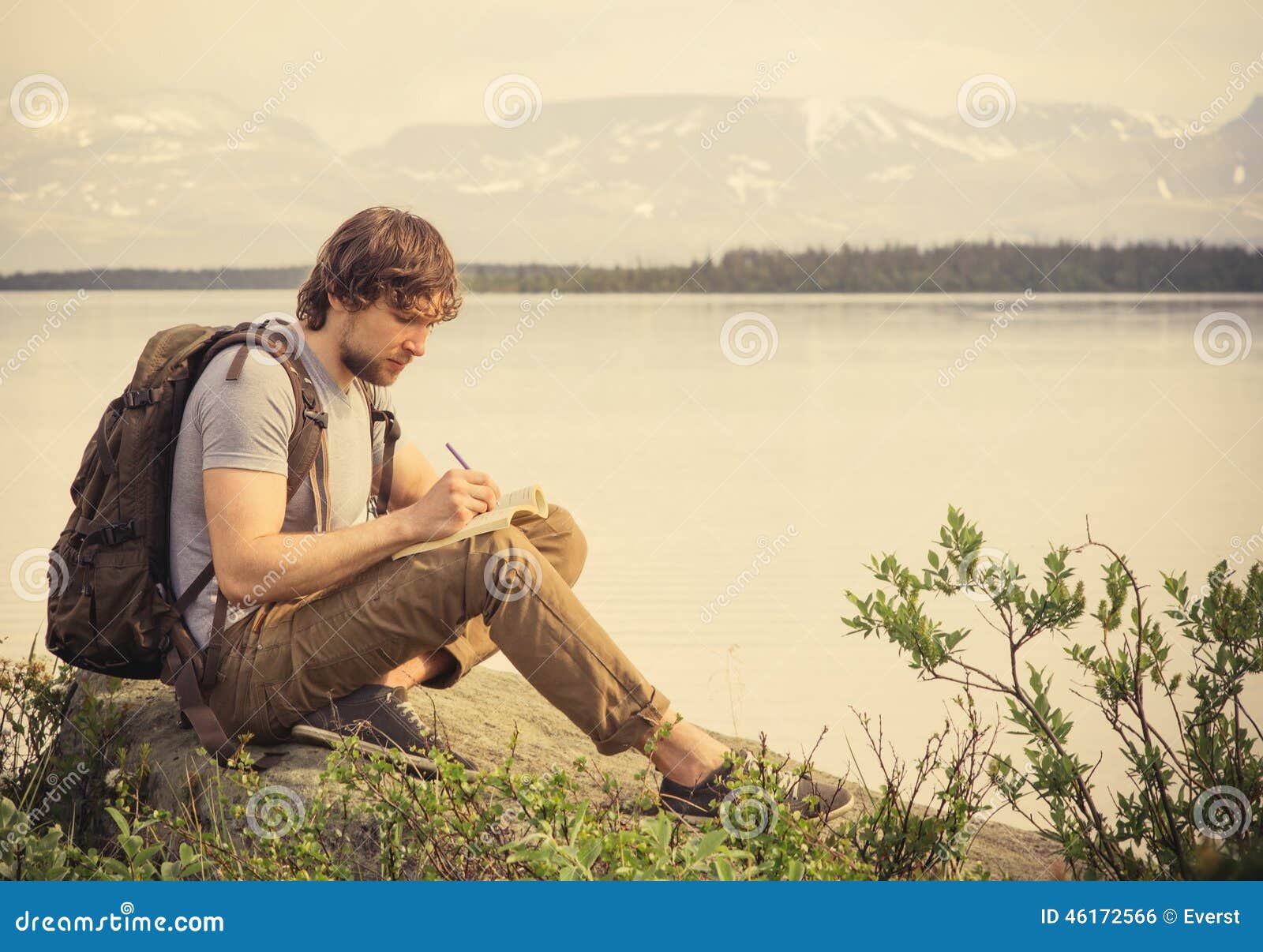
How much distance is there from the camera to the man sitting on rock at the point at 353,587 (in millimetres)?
2879

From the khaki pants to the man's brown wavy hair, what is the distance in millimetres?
616

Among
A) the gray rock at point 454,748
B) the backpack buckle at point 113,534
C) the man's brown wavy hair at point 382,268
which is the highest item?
the man's brown wavy hair at point 382,268

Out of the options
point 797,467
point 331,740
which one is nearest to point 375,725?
point 331,740

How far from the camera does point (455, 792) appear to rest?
9.02 feet

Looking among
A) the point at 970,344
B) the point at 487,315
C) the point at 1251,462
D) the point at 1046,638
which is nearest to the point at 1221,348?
the point at 970,344

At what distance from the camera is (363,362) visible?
322cm

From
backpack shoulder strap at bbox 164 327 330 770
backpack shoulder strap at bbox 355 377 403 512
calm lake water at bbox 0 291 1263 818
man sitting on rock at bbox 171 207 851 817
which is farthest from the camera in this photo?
calm lake water at bbox 0 291 1263 818

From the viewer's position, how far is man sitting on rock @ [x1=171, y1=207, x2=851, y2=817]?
2879 millimetres

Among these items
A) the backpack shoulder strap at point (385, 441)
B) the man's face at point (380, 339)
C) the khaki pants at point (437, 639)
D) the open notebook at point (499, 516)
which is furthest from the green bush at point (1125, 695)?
the backpack shoulder strap at point (385, 441)

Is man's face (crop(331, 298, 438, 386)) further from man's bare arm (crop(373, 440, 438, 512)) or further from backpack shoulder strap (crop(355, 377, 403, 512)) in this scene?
man's bare arm (crop(373, 440, 438, 512))

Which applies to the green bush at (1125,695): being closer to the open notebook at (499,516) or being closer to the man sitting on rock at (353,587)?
the man sitting on rock at (353,587)

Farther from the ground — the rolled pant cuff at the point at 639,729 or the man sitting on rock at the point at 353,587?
the man sitting on rock at the point at 353,587

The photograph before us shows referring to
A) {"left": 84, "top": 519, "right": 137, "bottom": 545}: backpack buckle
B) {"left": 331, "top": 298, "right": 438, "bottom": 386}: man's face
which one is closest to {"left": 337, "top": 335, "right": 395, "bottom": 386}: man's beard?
{"left": 331, "top": 298, "right": 438, "bottom": 386}: man's face

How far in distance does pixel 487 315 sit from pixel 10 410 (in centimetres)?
1753
